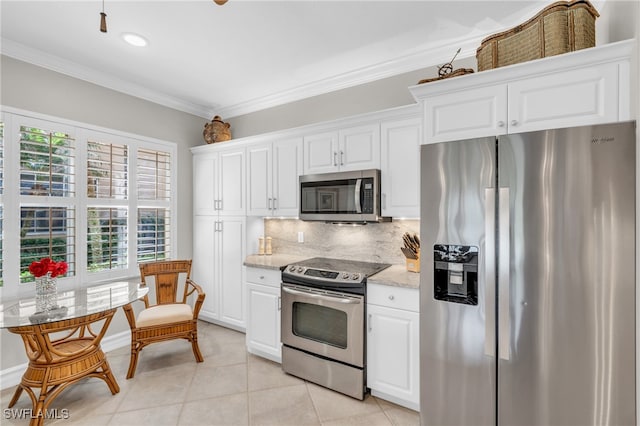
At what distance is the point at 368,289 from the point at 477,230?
956mm

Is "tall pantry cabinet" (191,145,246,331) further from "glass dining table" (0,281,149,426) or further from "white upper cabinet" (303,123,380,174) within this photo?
"glass dining table" (0,281,149,426)

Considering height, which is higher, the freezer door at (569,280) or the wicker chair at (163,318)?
the freezer door at (569,280)

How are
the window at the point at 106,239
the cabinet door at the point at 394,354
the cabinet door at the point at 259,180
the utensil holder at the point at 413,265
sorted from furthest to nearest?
the cabinet door at the point at 259,180 → the window at the point at 106,239 → the utensil holder at the point at 413,265 → the cabinet door at the point at 394,354

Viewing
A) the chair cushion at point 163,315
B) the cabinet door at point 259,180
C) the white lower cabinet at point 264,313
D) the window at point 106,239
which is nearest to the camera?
the chair cushion at point 163,315

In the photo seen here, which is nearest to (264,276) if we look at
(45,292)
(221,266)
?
(221,266)

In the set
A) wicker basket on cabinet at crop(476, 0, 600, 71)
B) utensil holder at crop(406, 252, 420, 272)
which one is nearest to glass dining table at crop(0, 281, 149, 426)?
utensil holder at crop(406, 252, 420, 272)

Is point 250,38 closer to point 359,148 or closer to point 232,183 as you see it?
point 359,148

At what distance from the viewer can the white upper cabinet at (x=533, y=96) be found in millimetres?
1534

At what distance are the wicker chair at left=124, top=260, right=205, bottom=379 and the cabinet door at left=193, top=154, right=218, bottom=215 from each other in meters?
0.86

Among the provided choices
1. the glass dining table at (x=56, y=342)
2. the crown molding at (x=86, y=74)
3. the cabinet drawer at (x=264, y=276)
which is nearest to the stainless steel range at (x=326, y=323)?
the cabinet drawer at (x=264, y=276)

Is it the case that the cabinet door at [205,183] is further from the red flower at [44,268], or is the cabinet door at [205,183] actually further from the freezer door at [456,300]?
the freezer door at [456,300]

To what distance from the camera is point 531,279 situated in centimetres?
157

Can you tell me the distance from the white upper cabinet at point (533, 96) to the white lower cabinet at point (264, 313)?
1.88 meters

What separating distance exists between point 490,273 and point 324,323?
1.39 metres
